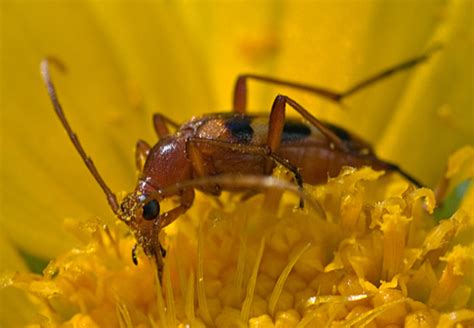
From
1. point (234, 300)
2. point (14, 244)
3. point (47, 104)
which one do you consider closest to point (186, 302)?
point (234, 300)

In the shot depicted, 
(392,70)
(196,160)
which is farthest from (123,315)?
(392,70)

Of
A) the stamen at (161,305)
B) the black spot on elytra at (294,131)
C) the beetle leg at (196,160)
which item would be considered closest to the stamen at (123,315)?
the stamen at (161,305)

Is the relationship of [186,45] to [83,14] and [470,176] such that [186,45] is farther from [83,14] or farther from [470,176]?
[470,176]

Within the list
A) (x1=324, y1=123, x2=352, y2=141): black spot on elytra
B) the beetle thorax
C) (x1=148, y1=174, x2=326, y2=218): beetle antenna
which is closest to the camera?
(x1=148, y1=174, x2=326, y2=218): beetle antenna

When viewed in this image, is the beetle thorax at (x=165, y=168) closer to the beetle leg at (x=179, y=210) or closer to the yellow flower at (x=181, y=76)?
the beetle leg at (x=179, y=210)

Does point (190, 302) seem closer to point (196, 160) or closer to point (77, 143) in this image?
point (196, 160)

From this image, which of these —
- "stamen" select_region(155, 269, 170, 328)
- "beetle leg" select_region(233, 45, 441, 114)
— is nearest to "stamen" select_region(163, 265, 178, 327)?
"stamen" select_region(155, 269, 170, 328)

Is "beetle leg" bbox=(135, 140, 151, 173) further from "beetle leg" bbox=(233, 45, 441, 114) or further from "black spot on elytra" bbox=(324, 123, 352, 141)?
"black spot on elytra" bbox=(324, 123, 352, 141)
